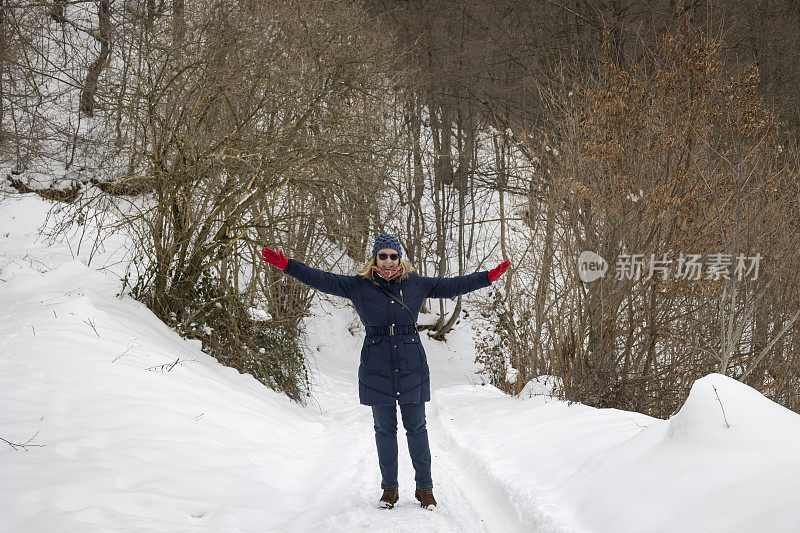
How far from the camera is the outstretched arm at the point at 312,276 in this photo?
4535 mm

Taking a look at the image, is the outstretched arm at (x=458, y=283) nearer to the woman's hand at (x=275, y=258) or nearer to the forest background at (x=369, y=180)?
the woman's hand at (x=275, y=258)

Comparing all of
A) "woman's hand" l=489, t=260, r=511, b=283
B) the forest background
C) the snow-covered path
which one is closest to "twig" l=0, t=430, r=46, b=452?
the snow-covered path

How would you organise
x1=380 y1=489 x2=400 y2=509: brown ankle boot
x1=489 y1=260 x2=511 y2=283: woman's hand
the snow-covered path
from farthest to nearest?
x1=489 y1=260 x2=511 y2=283: woman's hand < x1=380 y1=489 x2=400 y2=509: brown ankle boot < the snow-covered path

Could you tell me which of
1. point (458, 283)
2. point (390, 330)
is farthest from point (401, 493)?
point (458, 283)

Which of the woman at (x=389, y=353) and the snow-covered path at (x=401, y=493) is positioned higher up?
the woman at (x=389, y=353)

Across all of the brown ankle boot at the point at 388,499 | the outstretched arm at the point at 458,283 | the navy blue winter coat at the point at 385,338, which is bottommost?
the brown ankle boot at the point at 388,499

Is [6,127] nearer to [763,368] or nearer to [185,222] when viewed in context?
[185,222]

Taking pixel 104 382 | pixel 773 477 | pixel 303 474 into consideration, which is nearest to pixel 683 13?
pixel 773 477

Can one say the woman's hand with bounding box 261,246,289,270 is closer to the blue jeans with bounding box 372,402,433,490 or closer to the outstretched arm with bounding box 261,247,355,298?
the outstretched arm with bounding box 261,247,355,298

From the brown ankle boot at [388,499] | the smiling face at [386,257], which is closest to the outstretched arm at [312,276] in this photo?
the smiling face at [386,257]

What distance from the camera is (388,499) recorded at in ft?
14.5

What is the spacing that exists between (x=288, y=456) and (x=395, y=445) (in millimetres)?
1746

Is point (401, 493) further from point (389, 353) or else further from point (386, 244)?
point (386, 244)

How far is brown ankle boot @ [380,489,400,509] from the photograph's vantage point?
441cm
